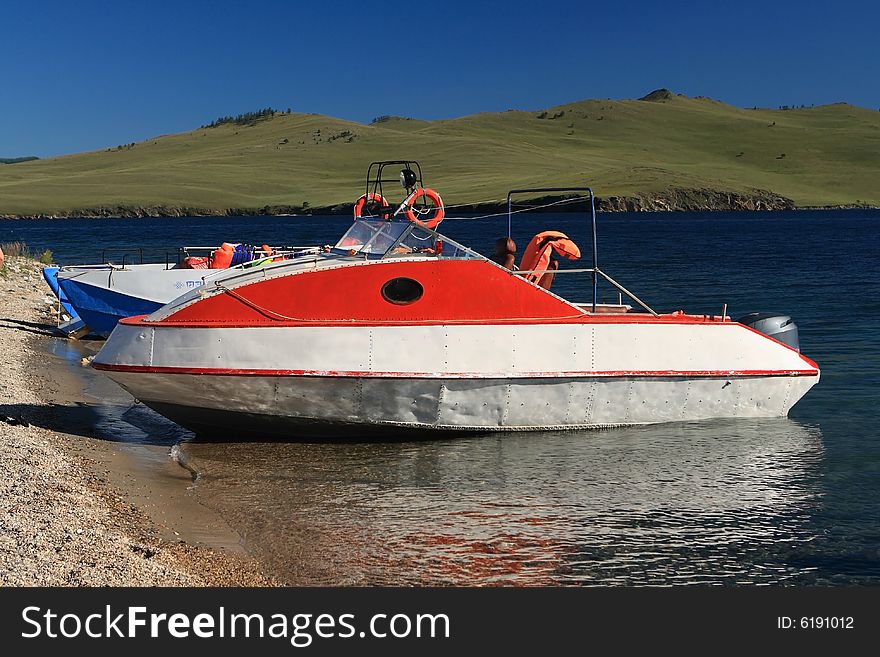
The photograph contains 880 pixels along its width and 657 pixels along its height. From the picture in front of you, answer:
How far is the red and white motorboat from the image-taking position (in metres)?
12.9

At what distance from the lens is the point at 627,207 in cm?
12794

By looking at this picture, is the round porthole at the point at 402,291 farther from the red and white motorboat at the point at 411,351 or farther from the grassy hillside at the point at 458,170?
the grassy hillside at the point at 458,170

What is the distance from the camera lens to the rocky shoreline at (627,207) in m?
129

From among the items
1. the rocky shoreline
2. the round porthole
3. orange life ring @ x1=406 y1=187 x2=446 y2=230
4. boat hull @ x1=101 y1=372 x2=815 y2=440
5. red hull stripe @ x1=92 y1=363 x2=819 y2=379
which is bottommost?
boat hull @ x1=101 y1=372 x2=815 y2=440

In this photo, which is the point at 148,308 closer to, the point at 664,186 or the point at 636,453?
the point at 636,453

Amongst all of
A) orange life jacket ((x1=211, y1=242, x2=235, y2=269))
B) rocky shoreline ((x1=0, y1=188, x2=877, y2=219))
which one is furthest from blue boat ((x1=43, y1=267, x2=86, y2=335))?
rocky shoreline ((x1=0, y1=188, x2=877, y2=219))

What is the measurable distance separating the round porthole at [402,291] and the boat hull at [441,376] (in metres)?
0.38

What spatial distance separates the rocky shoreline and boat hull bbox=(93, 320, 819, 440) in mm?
111626

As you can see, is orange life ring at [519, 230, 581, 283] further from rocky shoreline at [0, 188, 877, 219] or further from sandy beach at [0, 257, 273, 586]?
rocky shoreline at [0, 188, 877, 219]

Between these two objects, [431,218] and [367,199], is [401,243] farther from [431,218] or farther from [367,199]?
[367,199]

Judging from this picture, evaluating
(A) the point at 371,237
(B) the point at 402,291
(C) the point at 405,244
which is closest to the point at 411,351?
(B) the point at 402,291

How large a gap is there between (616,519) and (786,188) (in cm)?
15876

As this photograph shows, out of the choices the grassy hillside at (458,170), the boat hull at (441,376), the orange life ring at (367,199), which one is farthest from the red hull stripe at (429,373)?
the grassy hillside at (458,170)

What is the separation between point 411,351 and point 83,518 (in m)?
4.62
